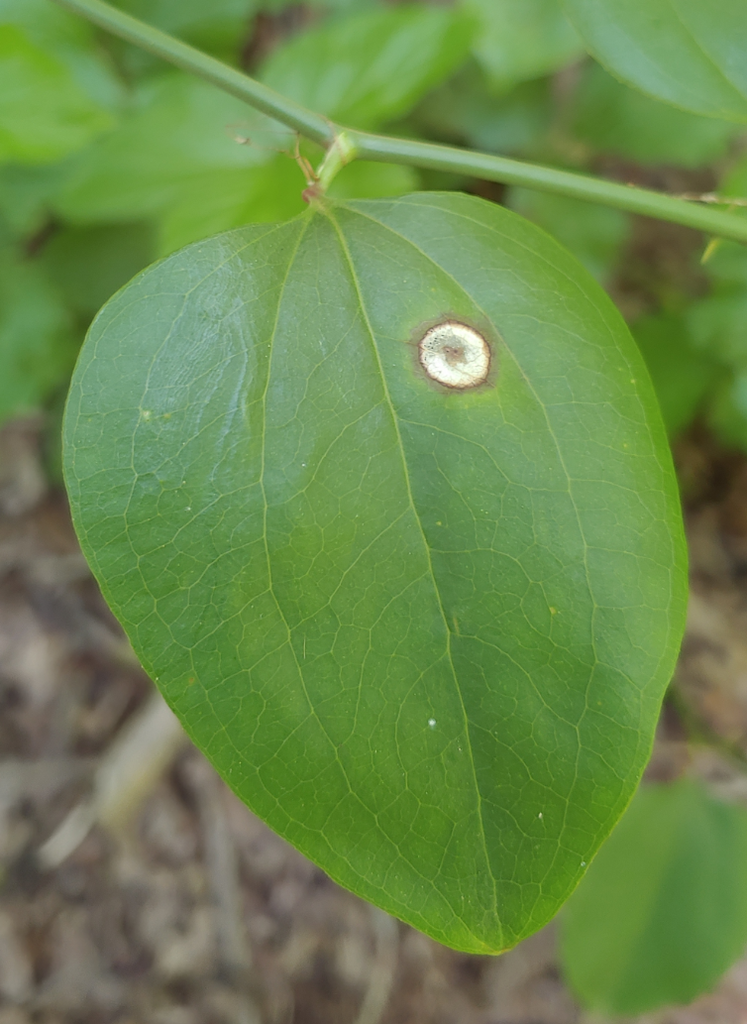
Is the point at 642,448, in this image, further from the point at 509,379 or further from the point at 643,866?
the point at 643,866

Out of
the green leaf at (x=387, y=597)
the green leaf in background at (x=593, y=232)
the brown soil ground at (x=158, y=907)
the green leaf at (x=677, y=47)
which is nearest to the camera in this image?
the green leaf at (x=387, y=597)

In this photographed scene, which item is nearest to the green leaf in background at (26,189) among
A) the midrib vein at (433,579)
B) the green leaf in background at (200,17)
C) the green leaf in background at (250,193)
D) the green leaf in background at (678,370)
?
the green leaf in background at (250,193)

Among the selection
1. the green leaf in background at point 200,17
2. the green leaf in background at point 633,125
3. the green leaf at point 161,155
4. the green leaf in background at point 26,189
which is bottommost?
the green leaf in background at point 633,125

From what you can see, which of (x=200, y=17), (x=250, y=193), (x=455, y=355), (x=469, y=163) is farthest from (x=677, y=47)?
(x=200, y=17)

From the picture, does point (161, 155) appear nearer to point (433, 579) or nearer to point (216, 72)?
point (216, 72)

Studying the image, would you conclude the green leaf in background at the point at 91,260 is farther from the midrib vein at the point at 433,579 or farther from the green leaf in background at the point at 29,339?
the midrib vein at the point at 433,579

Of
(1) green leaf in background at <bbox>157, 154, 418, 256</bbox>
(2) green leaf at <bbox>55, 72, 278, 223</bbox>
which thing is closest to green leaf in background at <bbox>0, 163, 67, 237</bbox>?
(2) green leaf at <bbox>55, 72, 278, 223</bbox>
